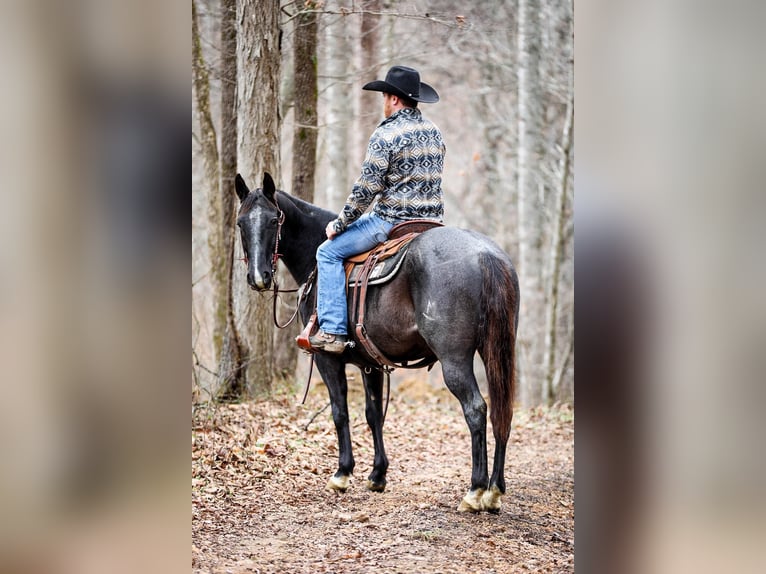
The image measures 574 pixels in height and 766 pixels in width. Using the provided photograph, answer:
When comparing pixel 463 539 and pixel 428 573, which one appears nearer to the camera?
pixel 428 573

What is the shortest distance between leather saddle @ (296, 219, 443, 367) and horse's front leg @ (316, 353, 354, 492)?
0.40 m

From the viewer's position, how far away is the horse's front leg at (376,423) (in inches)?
252

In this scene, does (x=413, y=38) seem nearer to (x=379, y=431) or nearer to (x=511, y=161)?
(x=511, y=161)

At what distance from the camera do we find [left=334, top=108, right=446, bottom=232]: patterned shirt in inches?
225

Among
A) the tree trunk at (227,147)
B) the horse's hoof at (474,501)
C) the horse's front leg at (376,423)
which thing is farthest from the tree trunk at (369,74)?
the horse's hoof at (474,501)

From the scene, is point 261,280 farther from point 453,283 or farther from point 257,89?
point 257,89

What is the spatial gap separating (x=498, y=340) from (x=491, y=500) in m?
1.20

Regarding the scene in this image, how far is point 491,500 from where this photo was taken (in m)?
5.43

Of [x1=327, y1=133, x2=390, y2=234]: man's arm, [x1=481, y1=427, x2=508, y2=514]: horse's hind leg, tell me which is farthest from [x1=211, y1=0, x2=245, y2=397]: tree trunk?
[x1=481, y1=427, x2=508, y2=514]: horse's hind leg

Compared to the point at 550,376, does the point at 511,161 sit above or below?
above

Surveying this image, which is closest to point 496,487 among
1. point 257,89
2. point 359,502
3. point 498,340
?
point 498,340
